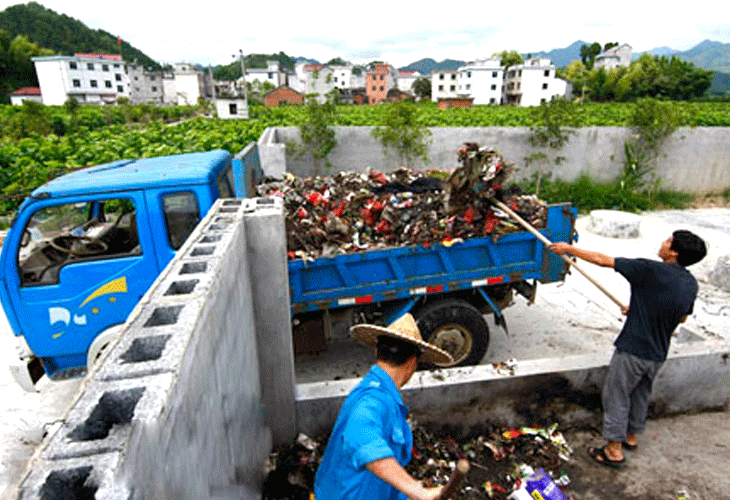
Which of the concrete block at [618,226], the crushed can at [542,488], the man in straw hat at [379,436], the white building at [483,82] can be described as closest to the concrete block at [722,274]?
the concrete block at [618,226]

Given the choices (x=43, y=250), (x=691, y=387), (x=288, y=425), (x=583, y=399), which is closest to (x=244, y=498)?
(x=288, y=425)

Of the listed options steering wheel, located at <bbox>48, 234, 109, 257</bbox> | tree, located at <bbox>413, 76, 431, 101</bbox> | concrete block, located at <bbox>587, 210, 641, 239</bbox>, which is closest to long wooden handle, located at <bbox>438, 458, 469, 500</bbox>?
steering wheel, located at <bbox>48, 234, 109, 257</bbox>

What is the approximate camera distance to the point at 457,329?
5.18 metres

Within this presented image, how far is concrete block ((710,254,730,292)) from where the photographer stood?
24.5ft

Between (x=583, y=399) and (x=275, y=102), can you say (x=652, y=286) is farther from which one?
(x=275, y=102)

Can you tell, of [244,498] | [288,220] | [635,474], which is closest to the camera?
[244,498]

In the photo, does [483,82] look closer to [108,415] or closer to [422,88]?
[422,88]

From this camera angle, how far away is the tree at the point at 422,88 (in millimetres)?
78938

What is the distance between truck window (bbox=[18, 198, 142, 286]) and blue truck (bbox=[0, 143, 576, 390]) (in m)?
0.01

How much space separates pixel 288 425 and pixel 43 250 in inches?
113

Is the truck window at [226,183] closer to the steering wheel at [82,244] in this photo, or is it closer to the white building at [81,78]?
the steering wheel at [82,244]

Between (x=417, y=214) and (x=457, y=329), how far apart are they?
140cm

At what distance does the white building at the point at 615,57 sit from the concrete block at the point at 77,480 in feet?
342

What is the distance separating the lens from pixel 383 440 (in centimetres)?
176
